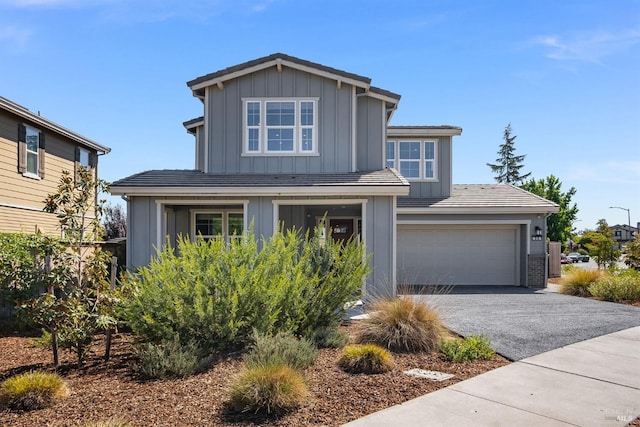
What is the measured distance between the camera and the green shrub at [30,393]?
4.75 metres

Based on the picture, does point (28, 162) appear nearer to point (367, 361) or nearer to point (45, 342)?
point (45, 342)

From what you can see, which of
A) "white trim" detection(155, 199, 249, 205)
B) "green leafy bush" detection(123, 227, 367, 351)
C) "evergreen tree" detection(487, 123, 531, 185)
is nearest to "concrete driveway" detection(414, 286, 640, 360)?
"green leafy bush" detection(123, 227, 367, 351)

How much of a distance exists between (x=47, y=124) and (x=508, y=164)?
163 ft

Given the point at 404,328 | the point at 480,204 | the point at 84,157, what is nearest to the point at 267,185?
the point at 404,328

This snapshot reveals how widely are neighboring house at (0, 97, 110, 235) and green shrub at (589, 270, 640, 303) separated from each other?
16499 mm

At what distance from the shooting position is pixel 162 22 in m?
10.3

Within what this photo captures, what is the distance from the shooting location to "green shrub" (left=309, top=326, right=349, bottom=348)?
723 centimetres

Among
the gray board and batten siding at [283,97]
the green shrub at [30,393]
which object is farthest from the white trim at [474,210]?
the green shrub at [30,393]

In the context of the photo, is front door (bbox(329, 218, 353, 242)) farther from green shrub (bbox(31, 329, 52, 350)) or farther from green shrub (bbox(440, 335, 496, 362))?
green shrub (bbox(31, 329, 52, 350))

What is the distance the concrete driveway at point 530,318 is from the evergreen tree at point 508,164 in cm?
4243

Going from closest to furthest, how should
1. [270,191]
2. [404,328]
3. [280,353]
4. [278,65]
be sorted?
[280,353] < [404,328] < [270,191] < [278,65]

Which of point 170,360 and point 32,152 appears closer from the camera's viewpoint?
point 170,360

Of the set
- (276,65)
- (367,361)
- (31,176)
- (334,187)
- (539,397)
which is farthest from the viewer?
(31,176)

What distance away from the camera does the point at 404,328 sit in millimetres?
7094
